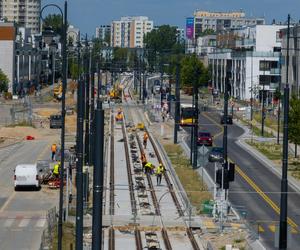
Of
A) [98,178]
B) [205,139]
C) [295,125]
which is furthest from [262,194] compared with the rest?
[98,178]

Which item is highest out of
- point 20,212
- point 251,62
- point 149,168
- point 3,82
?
point 251,62

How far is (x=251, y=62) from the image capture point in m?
118

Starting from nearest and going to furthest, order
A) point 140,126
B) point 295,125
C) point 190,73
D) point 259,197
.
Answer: point 259,197 < point 295,125 < point 140,126 < point 190,73

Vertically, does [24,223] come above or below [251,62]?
below

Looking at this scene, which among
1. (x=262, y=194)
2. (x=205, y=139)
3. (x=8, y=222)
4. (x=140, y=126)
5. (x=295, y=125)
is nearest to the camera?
(x=8, y=222)

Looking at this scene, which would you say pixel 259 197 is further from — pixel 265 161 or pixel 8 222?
pixel 265 161

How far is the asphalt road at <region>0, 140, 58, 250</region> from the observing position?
99.1 ft

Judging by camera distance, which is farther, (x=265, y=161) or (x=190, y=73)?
(x=190, y=73)

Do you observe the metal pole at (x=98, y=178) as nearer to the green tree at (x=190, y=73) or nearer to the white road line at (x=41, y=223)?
the white road line at (x=41, y=223)

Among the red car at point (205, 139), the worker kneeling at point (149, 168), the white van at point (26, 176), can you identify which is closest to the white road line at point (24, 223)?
the white van at point (26, 176)

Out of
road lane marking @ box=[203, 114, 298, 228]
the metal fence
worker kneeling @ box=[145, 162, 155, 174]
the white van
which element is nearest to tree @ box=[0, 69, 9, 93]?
road lane marking @ box=[203, 114, 298, 228]

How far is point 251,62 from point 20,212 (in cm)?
8480

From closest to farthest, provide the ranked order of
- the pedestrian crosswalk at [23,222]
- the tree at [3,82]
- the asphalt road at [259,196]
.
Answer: the asphalt road at [259,196] → the pedestrian crosswalk at [23,222] → the tree at [3,82]

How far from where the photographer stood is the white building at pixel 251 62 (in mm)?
118188
